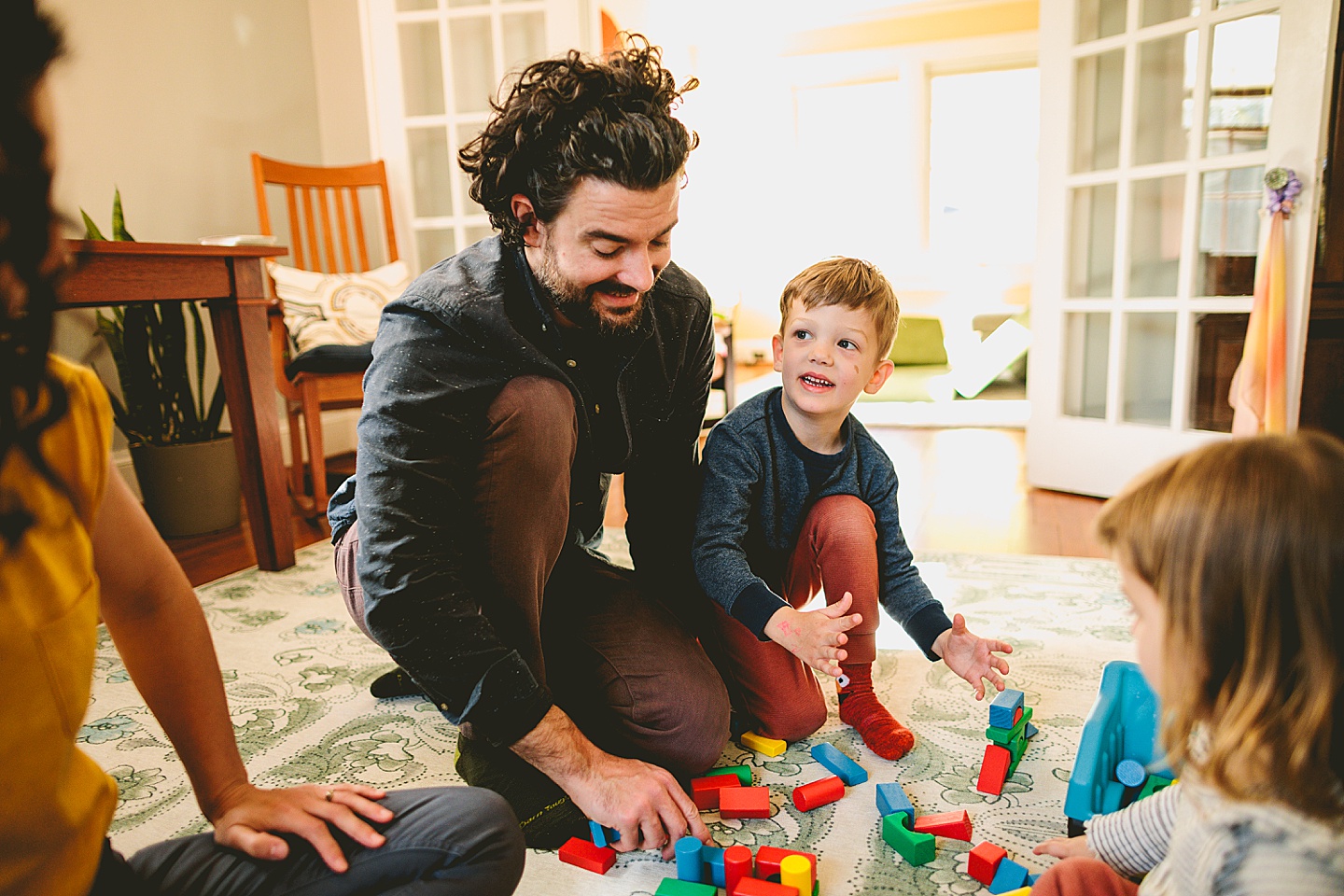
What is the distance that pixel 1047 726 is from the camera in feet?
4.49

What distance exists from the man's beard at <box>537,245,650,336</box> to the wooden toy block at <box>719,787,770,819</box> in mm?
621

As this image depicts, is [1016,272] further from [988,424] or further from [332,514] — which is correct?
[332,514]

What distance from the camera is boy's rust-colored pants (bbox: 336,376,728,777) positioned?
109cm

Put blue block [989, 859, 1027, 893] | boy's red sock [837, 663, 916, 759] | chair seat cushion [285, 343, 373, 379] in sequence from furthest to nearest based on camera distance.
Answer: chair seat cushion [285, 343, 373, 379] < boy's red sock [837, 663, 916, 759] < blue block [989, 859, 1027, 893]

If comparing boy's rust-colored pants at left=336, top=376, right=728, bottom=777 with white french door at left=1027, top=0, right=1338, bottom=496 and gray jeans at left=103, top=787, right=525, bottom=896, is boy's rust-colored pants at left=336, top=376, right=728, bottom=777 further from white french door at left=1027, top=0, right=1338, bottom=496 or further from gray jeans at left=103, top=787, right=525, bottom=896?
white french door at left=1027, top=0, right=1338, bottom=496

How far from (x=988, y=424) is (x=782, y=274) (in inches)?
97.2

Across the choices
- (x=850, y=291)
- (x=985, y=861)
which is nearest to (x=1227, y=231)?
(x=850, y=291)

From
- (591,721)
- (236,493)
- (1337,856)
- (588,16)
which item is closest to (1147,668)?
(1337,856)

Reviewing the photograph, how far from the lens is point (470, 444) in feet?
3.59

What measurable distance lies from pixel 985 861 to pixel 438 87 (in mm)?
3152

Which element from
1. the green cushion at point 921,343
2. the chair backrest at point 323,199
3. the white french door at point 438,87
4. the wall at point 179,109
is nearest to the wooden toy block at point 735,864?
the wall at point 179,109

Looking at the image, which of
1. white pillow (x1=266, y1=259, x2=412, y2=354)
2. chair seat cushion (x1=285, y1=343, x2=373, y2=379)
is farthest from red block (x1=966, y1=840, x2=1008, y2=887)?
white pillow (x1=266, y1=259, x2=412, y2=354)

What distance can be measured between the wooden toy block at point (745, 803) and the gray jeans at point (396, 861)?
418 mm

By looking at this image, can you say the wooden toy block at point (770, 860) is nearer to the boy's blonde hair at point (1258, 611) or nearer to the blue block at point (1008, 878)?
the blue block at point (1008, 878)
